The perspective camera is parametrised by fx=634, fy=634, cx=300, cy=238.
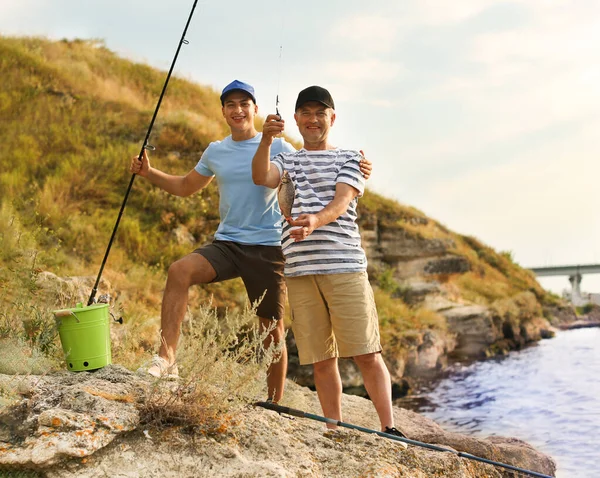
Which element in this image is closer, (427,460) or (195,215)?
(427,460)

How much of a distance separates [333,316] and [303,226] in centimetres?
72

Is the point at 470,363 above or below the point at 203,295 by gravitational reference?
below

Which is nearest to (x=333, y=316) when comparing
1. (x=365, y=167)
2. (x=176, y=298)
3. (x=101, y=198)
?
(x=365, y=167)

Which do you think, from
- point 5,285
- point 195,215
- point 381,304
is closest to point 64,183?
point 195,215

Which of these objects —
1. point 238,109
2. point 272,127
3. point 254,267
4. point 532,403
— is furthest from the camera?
point 532,403

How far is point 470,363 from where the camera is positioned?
14.6 meters

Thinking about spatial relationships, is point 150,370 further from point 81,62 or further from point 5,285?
point 81,62

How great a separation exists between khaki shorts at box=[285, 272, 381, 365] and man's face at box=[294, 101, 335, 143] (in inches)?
37.1

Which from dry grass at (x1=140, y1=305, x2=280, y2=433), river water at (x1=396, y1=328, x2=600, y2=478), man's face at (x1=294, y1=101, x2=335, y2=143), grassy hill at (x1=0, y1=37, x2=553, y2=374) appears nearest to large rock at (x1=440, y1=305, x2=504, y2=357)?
river water at (x1=396, y1=328, x2=600, y2=478)

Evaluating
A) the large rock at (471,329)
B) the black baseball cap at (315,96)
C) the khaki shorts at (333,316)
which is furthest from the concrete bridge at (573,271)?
the black baseball cap at (315,96)

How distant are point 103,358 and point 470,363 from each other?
39.0 feet

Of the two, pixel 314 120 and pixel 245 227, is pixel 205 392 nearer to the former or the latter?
pixel 245 227

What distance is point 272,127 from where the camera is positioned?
405 centimetres

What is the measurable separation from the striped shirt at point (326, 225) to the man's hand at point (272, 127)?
32cm
